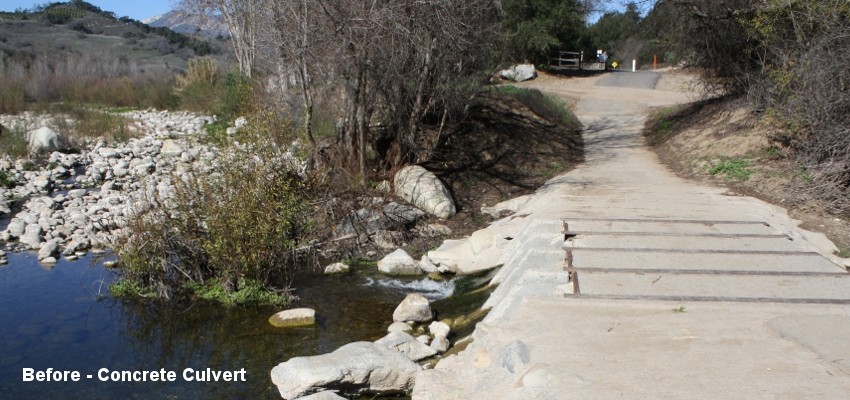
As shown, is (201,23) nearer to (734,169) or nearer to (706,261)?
(734,169)

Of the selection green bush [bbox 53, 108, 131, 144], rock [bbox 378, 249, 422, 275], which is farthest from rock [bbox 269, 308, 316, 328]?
green bush [bbox 53, 108, 131, 144]

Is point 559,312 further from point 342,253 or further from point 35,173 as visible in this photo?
point 35,173

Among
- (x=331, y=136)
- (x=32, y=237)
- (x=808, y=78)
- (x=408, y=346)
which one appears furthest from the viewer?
(x=331, y=136)

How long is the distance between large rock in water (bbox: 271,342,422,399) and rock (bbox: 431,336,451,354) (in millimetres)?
681

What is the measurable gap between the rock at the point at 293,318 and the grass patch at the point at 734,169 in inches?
318

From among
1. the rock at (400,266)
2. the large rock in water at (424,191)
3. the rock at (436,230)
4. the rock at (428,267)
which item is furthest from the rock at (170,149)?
the rock at (428,267)

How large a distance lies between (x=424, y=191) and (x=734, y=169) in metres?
5.54

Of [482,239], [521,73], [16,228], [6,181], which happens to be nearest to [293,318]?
[482,239]

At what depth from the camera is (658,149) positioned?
1706 centimetres

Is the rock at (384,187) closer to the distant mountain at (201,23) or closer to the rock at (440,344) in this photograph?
the rock at (440,344)

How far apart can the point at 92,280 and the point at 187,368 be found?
11.6ft

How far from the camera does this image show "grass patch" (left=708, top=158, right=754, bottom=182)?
12.8 metres

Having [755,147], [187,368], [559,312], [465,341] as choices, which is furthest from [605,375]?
[755,147]

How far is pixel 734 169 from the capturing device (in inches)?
521
